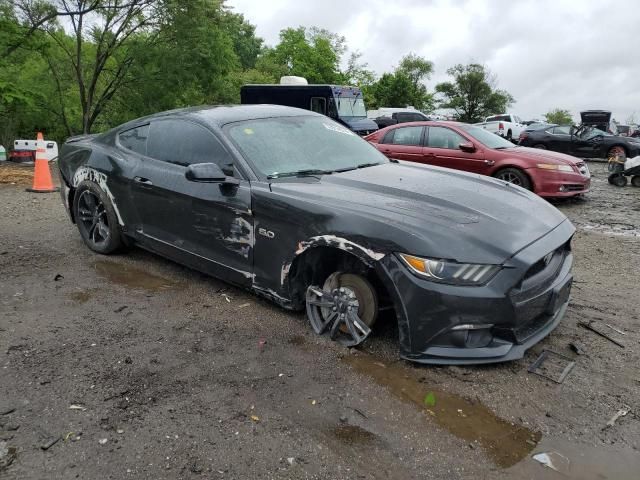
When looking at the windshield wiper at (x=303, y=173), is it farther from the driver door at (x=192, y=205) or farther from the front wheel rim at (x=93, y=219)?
the front wheel rim at (x=93, y=219)

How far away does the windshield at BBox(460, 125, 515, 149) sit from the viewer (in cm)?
958

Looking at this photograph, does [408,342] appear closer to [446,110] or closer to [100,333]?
[100,333]

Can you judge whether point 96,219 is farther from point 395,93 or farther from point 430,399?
point 395,93

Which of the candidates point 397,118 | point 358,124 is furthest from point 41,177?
point 397,118

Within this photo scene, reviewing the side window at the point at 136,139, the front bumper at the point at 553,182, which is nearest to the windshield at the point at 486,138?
the front bumper at the point at 553,182

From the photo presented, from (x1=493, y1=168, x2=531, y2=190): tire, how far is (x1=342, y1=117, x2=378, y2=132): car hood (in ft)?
36.6

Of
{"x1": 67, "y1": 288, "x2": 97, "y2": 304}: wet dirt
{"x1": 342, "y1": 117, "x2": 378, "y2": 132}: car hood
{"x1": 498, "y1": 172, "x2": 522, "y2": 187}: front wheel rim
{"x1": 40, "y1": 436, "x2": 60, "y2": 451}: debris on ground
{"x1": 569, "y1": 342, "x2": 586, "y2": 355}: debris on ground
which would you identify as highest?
{"x1": 342, "y1": 117, "x2": 378, "y2": 132}: car hood

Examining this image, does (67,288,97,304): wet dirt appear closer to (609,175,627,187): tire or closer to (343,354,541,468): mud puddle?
(343,354,541,468): mud puddle

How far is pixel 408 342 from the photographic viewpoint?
3.17m

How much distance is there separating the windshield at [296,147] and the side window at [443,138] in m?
5.22

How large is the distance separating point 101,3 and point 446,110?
5156cm

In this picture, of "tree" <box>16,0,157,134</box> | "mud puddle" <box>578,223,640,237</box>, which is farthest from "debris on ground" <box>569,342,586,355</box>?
"tree" <box>16,0,157,134</box>

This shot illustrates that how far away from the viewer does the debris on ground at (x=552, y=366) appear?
3.24m

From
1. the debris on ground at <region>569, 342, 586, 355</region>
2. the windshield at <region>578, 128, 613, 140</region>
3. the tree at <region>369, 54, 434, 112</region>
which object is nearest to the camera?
the debris on ground at <region>569, 342, 586, 355</region>
